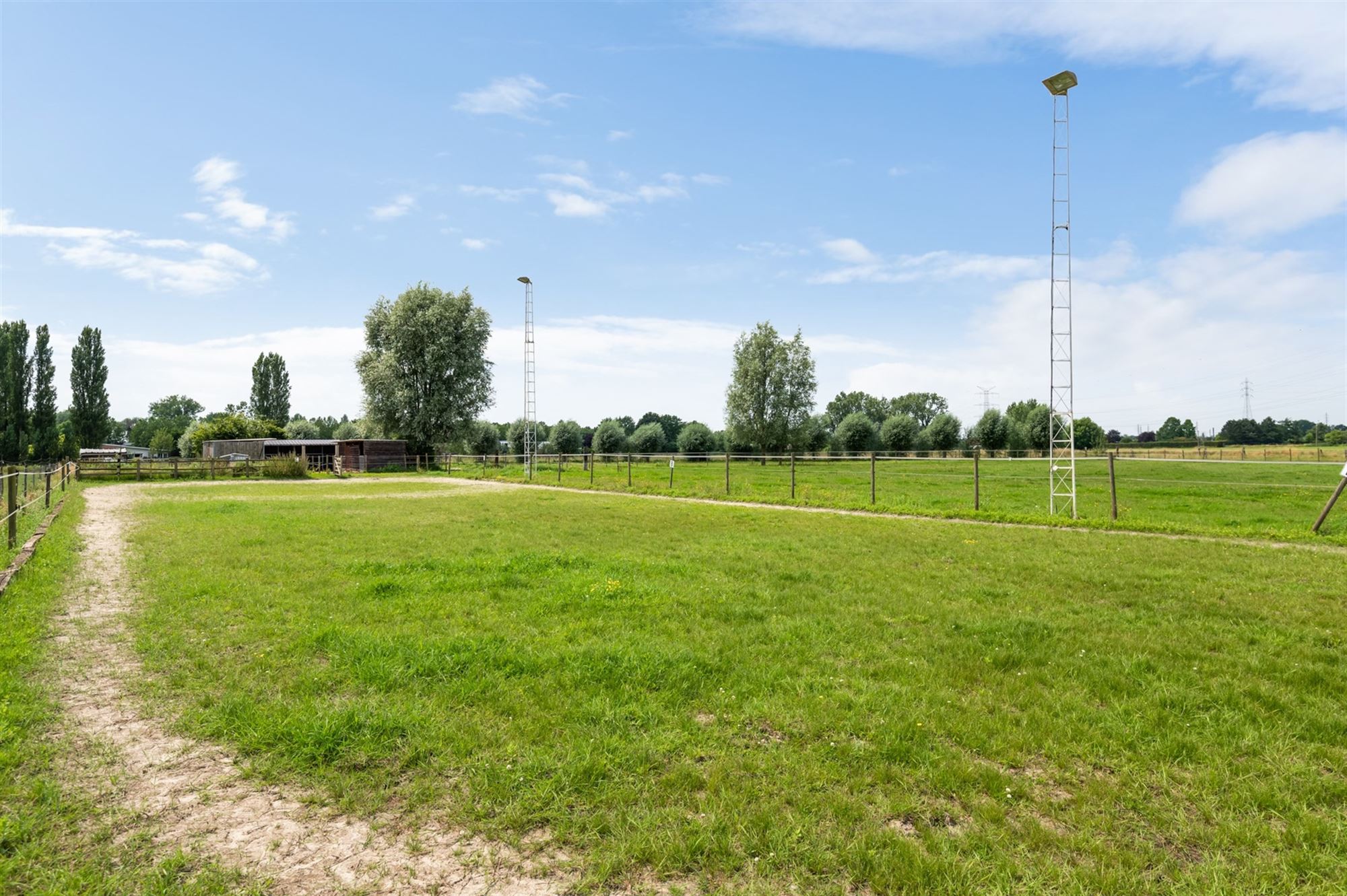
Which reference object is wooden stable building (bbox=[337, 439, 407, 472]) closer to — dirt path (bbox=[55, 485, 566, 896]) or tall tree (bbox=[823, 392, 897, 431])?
dirt path (bbox=[55, 485, 566, 896])

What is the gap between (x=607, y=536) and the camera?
13320 mm

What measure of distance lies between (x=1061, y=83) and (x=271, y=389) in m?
105

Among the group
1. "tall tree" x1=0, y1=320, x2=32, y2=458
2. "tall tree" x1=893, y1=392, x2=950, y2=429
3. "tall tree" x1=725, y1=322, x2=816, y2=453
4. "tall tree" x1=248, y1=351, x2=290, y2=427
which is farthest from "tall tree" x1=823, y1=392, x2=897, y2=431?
"tall tree" x1=0, y1=320, x2=32, y2=458

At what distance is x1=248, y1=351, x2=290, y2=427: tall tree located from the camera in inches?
3792

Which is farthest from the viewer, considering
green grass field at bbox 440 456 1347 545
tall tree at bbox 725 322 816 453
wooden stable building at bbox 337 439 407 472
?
tall tree at bbox 725 322 816 453

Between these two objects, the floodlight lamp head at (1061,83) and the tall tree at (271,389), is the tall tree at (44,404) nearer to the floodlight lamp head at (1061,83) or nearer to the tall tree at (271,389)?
the tall tree at (271,389)

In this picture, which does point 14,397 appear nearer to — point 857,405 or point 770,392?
point 770,392

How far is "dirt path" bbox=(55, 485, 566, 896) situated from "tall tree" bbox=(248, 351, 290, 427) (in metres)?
105

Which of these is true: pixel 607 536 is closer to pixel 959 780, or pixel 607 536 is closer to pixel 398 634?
pixel 398 634

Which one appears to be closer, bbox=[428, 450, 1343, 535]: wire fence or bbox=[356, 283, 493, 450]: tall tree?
bbox=[428, 450, 1343, 535]: wire fence

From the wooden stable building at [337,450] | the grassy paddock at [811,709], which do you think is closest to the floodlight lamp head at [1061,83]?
the grassy paddock at [811,709]

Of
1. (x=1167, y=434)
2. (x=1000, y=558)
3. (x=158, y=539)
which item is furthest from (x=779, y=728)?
(x=1167, y=434)

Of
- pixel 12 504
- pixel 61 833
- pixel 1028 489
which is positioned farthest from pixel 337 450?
pixel 61 833

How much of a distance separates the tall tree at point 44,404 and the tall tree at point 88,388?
9.28 ft
